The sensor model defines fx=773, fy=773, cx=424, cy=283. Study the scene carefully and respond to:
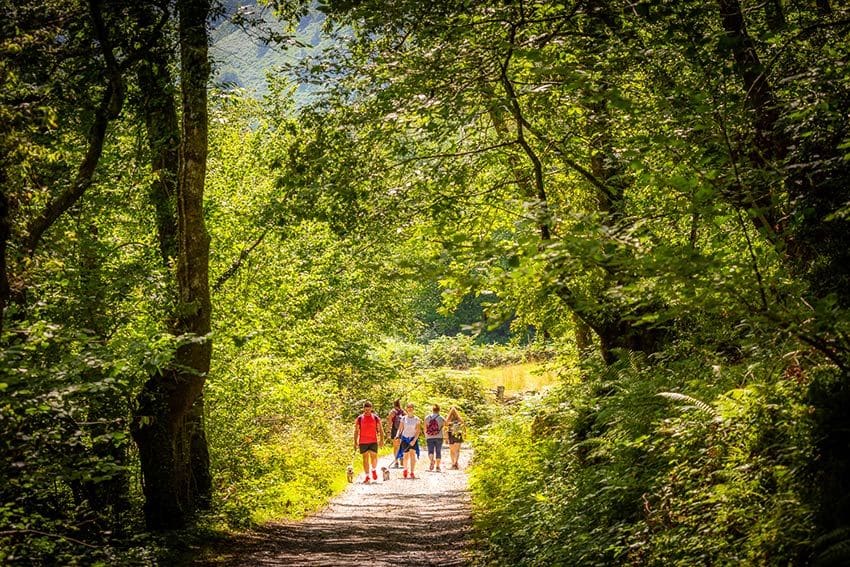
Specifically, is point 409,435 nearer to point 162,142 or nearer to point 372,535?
point 372,535

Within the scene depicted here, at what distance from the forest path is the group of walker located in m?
1.45

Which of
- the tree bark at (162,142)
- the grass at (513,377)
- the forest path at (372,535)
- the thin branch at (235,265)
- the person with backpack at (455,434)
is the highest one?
the tree bark at (162,142)

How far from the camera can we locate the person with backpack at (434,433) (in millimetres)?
21469

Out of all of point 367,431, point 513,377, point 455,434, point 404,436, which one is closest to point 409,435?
point 404,436

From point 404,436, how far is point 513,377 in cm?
2191

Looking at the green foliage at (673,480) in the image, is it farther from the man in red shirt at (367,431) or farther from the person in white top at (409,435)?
the person in white top at (409,435)

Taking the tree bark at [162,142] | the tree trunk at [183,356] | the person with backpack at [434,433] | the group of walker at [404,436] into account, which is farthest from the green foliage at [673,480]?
the person with backpack at [434,433]

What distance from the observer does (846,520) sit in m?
4.28

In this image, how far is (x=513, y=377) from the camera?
41.6 m

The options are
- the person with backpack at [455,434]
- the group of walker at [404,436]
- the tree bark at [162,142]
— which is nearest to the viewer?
the tree bark at [162,142]

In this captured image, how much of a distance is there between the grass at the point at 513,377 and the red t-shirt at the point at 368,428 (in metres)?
17.6

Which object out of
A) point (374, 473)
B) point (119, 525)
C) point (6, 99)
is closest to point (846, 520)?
point (6, 99)

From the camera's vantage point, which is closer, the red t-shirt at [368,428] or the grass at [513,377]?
the red t-shirt at [368,428]

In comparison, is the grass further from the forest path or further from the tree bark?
the tree bark
